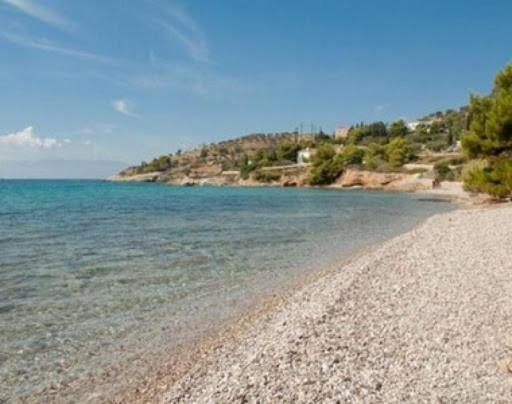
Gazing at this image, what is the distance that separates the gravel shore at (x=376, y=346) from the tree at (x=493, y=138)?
23.6 meters

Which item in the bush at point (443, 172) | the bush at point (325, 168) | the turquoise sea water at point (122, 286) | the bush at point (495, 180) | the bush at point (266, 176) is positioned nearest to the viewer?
the turquoise sea water at point (122, 286)

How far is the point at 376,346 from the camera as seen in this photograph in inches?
279

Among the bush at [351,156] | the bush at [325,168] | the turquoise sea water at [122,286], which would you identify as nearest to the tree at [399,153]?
the bush at [351,156]

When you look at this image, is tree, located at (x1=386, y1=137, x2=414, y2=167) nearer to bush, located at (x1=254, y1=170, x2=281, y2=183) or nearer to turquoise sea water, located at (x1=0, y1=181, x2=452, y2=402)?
bush, located at (x1=254, y1=170, x2=281, y2=183)

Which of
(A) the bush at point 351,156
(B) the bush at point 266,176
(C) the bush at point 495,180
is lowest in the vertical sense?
(B) the bush at point 266,176

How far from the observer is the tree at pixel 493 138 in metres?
32.6

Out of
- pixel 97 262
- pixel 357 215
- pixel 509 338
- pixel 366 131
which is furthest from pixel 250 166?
pixel 509 338

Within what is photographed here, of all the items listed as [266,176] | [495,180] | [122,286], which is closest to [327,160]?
[266,176]

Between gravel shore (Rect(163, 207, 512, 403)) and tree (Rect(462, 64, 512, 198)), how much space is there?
23564 mm

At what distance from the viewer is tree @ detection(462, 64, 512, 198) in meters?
32.6

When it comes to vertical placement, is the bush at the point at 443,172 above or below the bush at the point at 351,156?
below

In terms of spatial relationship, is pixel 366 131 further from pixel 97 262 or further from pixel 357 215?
pixel 97 262

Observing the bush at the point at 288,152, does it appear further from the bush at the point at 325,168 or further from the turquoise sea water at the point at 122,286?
the turquoise sea water at the point at 122,286

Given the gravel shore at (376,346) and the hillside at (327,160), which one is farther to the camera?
the hillside at (327,160)
